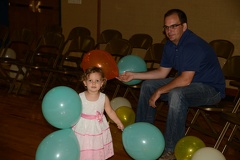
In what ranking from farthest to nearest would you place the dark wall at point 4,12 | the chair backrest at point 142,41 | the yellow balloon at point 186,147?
the dark wall at point 4,12
the chair backrest at point 142,41
the yellow balloon at point 186,147

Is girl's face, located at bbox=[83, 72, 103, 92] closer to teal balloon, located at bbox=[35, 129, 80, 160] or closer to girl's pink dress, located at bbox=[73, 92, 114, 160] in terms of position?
girl's pink dress, located at bbox=[73, 92, 114, 160]

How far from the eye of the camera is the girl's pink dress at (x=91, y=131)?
267cm

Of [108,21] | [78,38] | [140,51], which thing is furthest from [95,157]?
[108,21]

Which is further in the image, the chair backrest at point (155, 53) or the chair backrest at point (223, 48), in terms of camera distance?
the chair backrest at point (155, 53)

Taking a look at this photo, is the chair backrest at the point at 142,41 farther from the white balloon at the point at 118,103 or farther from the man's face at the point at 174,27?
the man's face at the point at 174,27

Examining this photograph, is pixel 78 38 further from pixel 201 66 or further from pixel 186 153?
pixel 186 153

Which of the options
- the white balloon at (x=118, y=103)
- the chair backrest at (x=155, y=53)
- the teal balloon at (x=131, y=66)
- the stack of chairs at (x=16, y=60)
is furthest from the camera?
the stack of chairs at (x=16, y=60)

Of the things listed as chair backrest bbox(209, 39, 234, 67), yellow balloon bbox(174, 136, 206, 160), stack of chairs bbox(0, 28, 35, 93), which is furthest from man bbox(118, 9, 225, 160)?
stack of chairs bbox(0, 28, 35, 93)

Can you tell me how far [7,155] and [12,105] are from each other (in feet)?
5.57

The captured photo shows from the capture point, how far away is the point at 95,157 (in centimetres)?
269

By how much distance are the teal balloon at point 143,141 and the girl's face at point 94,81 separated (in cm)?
47

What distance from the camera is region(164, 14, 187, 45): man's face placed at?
3278mm

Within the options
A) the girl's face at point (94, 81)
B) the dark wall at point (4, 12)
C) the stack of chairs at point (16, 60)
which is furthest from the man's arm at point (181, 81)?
the dark wall at point (4, 12)

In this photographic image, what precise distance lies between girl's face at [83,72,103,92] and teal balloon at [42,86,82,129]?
5.2 inches
